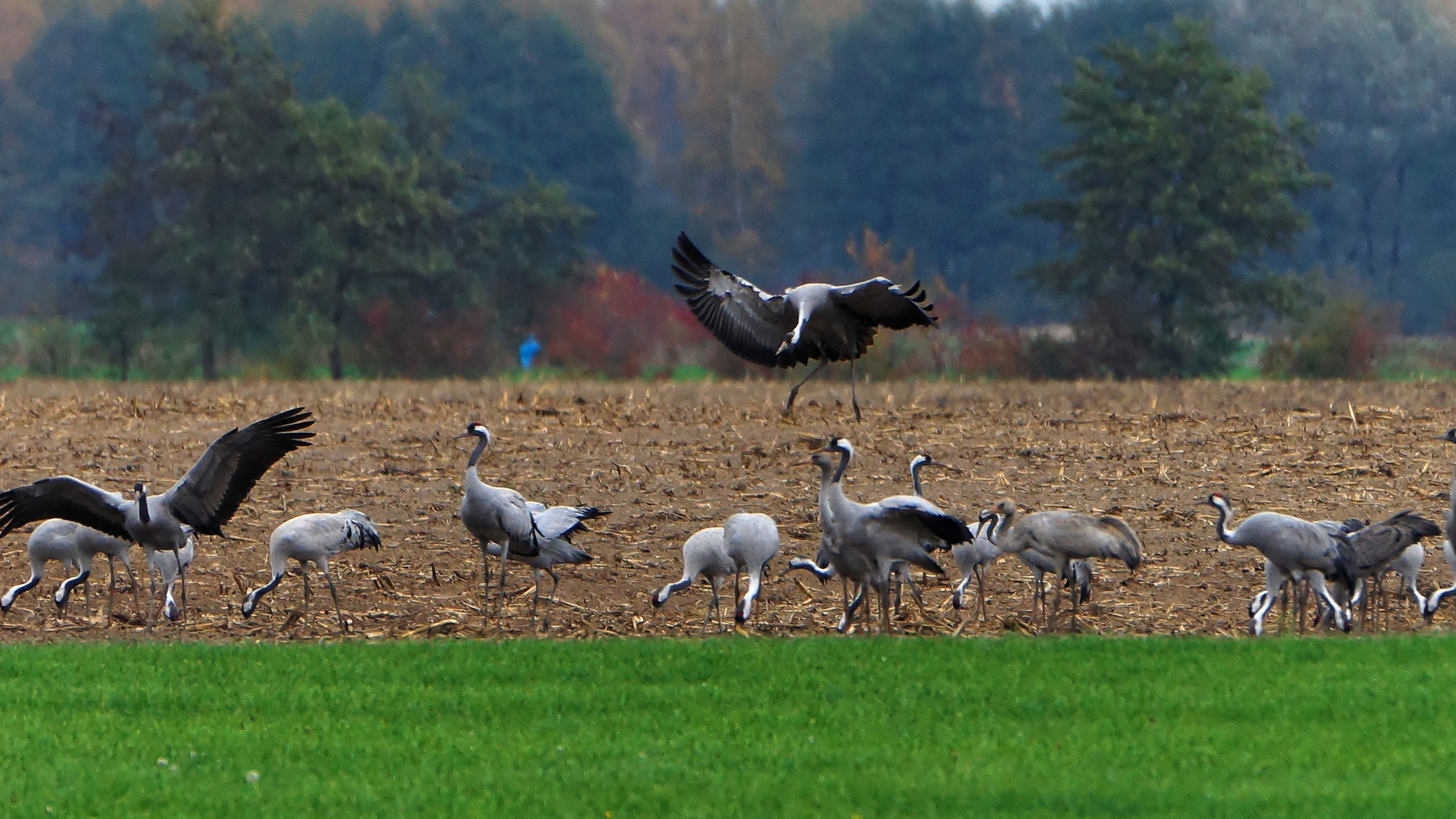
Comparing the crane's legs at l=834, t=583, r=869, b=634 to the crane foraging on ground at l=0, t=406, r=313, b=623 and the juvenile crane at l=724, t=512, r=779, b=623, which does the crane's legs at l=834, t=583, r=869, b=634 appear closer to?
the juvenile crane at l=724, t=512, r=779, b=623

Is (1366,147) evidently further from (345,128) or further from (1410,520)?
(1410,520)

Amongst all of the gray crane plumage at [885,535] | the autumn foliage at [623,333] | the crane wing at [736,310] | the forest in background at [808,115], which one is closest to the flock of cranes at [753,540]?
the gray crane plumage at [885,535]

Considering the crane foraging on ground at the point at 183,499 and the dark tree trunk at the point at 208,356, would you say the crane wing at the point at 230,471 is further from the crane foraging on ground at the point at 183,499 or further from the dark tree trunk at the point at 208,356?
the dark tree trunk at the point at 208,356

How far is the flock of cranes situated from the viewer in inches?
426

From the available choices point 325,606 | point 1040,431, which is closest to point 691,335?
point 1040,431

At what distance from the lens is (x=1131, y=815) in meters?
6.42

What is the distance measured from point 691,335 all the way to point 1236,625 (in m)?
24.1

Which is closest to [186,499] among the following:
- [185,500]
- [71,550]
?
[185,500]

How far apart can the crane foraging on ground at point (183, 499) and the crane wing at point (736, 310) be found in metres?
3.45

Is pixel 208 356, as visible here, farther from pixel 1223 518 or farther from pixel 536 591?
pixel 1223 518

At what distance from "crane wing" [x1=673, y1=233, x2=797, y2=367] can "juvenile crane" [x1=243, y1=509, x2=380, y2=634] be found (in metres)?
3.11

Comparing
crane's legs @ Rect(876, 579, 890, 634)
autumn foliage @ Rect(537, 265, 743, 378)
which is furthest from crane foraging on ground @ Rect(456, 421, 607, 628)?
autumn foliage @ Rect(537, 265, 743, 378)

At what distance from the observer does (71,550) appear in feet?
40.1

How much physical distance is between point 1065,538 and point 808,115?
41639mm
